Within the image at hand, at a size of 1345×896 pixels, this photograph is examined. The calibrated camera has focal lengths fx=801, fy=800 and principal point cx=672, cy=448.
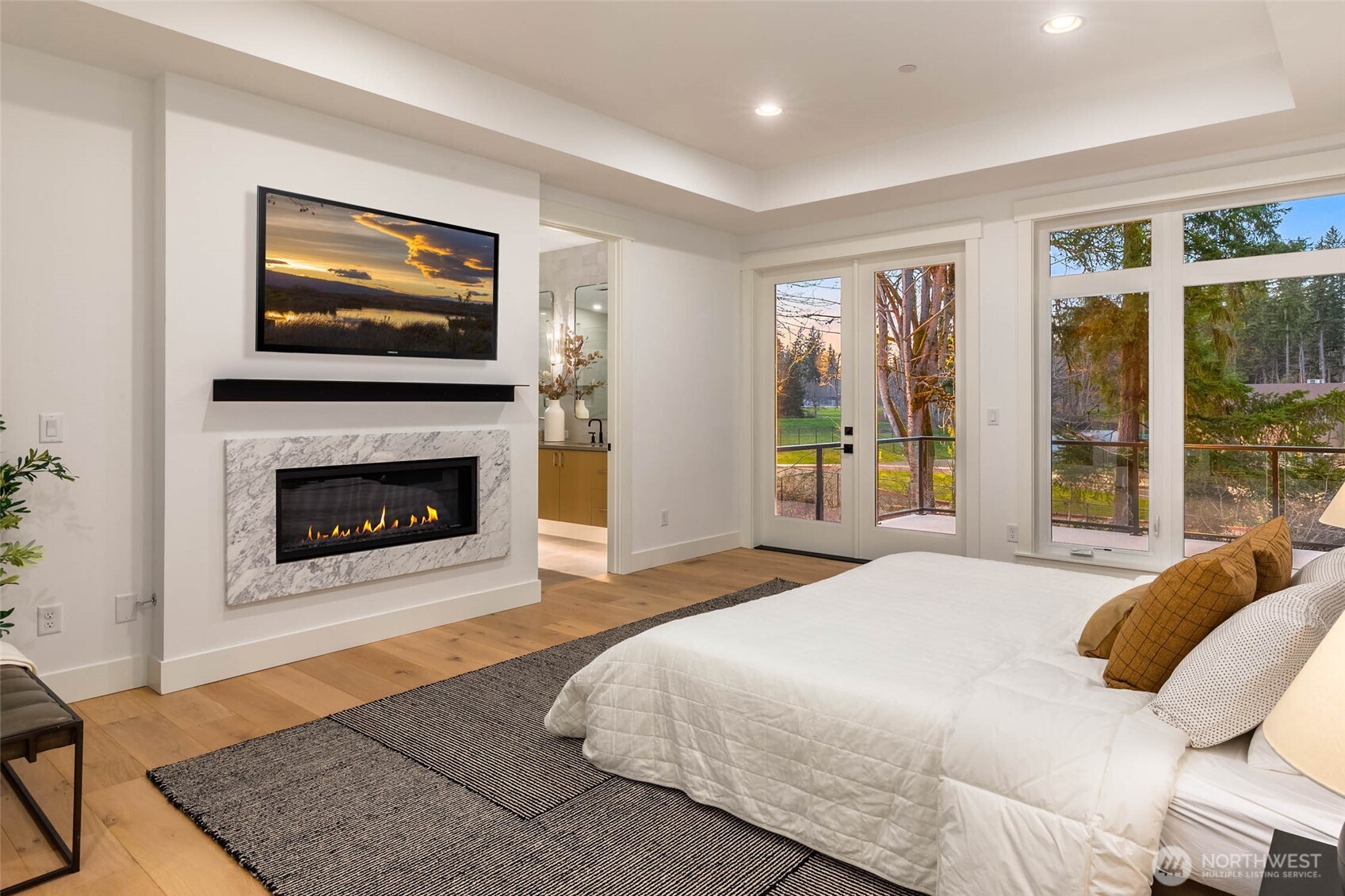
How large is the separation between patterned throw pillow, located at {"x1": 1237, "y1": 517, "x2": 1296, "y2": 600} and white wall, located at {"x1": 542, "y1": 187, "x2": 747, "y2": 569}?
12.4 feet

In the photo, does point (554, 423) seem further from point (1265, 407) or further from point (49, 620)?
point (1265, 407)

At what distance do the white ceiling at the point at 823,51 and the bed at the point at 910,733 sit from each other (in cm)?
234

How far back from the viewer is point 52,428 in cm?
297

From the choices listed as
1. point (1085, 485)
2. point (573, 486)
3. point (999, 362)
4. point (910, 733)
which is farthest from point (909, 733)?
point (573, 486)

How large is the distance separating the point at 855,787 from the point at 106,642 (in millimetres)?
2955

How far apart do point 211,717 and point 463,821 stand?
1.33m

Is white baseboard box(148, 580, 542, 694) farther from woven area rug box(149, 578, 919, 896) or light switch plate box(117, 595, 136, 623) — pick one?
woven area rug box(149, 578, 919, 896)

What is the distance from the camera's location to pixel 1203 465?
442cm

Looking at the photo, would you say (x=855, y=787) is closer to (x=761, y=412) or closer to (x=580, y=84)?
(x=580, y=84)

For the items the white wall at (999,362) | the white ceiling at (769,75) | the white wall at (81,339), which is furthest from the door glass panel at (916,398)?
the white wall at (81,339)

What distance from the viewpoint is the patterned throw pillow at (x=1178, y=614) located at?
71.2 inches

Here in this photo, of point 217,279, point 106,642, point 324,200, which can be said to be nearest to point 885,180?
point 324,200

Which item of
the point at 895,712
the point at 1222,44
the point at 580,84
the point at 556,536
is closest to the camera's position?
the point at 895,712

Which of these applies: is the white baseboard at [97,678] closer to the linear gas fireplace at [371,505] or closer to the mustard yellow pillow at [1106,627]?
the linear gas fireplace at [371,505]
